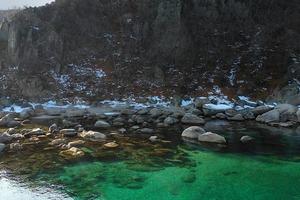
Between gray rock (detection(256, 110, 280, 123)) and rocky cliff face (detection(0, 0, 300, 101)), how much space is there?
10.4m

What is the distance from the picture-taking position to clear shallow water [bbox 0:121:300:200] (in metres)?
21.1

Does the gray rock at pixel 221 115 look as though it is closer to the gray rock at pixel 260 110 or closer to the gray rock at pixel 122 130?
the gray rock at pixel 260 110

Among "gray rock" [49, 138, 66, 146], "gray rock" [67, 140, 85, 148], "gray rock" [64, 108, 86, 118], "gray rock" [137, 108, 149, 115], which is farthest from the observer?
"gray rock" [137, 108, 149, 115]

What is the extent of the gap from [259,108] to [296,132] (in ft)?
28.7

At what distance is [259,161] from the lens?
88.2 feet

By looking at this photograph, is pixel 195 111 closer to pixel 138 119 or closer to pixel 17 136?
pixel 138 119

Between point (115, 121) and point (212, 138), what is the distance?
11069mm

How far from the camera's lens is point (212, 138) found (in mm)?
32031

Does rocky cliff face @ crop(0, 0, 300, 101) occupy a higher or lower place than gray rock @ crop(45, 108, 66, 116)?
higher

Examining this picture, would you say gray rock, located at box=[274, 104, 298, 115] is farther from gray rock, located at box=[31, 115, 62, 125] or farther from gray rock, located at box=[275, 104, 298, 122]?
gray rock, located at box=[31, 115, 62, 125]

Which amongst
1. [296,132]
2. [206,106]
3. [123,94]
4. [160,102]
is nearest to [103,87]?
[123,94]

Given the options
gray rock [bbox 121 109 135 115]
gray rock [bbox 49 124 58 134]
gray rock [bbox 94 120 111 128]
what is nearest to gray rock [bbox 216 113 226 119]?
gray rock [bbox 121 109 135 115]

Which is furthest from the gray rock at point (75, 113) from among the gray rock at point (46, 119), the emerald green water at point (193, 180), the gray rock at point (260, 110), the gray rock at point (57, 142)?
the emerald green water at point (193, 180)

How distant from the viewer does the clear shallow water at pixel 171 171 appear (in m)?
21.1
